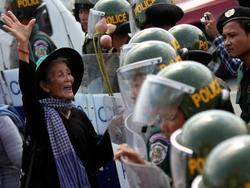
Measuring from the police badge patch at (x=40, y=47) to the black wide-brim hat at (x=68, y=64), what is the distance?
5.69 feet

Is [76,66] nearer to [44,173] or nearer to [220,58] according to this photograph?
[44,173]

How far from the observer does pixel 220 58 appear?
755 centimetres

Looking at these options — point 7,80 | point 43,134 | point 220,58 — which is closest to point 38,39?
point 7,80

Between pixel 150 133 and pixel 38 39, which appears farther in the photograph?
pixel 38 39

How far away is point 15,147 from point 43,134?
46 cm

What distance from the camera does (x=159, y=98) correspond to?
14.4 ft

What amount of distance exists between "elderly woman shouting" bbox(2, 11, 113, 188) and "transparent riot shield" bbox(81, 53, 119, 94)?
94 cm

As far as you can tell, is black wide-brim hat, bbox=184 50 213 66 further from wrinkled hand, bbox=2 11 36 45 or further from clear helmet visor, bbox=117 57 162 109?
clear helmet visor, bbox=117 57 162 109

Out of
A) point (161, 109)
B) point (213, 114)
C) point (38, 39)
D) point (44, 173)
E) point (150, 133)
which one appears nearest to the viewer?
point (213, 114)

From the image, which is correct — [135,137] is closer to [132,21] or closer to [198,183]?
[198,183]

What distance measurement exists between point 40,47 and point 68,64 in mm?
1897

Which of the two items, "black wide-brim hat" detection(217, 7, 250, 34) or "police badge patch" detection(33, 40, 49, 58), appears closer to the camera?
"black wide-brim hat" detection(217, 7, 250, 34)

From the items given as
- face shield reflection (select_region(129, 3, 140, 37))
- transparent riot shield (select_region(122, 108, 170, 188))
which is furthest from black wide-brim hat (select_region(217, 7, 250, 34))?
transparent riot shield (select_region(122, 108, 170, 188))

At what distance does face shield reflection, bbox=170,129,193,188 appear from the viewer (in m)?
4.11
